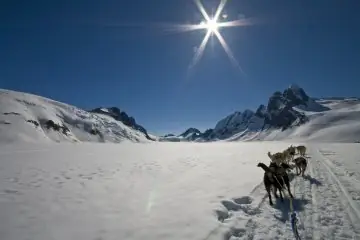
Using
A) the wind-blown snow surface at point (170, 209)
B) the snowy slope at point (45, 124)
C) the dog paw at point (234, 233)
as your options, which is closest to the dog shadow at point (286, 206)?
the wind-blown snow surface at point (170, 209)

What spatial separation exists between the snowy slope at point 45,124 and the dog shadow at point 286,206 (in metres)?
73.0

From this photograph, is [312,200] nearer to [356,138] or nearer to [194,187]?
[194,187]

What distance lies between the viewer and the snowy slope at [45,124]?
81875 mm

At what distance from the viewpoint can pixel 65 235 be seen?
23.2 ft

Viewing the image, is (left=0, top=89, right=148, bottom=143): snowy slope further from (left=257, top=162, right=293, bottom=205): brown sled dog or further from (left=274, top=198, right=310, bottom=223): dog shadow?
(left=274, top=198, right=310, bottom=223): dog shadow

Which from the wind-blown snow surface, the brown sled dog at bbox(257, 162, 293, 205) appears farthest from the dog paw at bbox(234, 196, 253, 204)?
the brown sled dog at bbox(257, 162, 293, 205)

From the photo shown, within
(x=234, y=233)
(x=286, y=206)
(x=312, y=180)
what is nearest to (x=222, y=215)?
(x=234, y=233)

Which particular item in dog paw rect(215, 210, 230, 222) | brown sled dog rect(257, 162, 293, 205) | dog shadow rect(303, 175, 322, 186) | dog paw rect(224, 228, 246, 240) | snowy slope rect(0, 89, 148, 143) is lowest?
dog paw rect(224, 228, 246, 240)

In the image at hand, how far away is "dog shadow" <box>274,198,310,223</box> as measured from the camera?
8516mm

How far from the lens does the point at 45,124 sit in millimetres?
109625

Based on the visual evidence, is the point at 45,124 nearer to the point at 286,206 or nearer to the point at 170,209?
the point at 170,209

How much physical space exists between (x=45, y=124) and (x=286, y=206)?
4471 inches

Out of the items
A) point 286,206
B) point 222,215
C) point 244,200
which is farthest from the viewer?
point 244,200

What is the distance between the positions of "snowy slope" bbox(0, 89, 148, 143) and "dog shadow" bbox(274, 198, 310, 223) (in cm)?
7305
